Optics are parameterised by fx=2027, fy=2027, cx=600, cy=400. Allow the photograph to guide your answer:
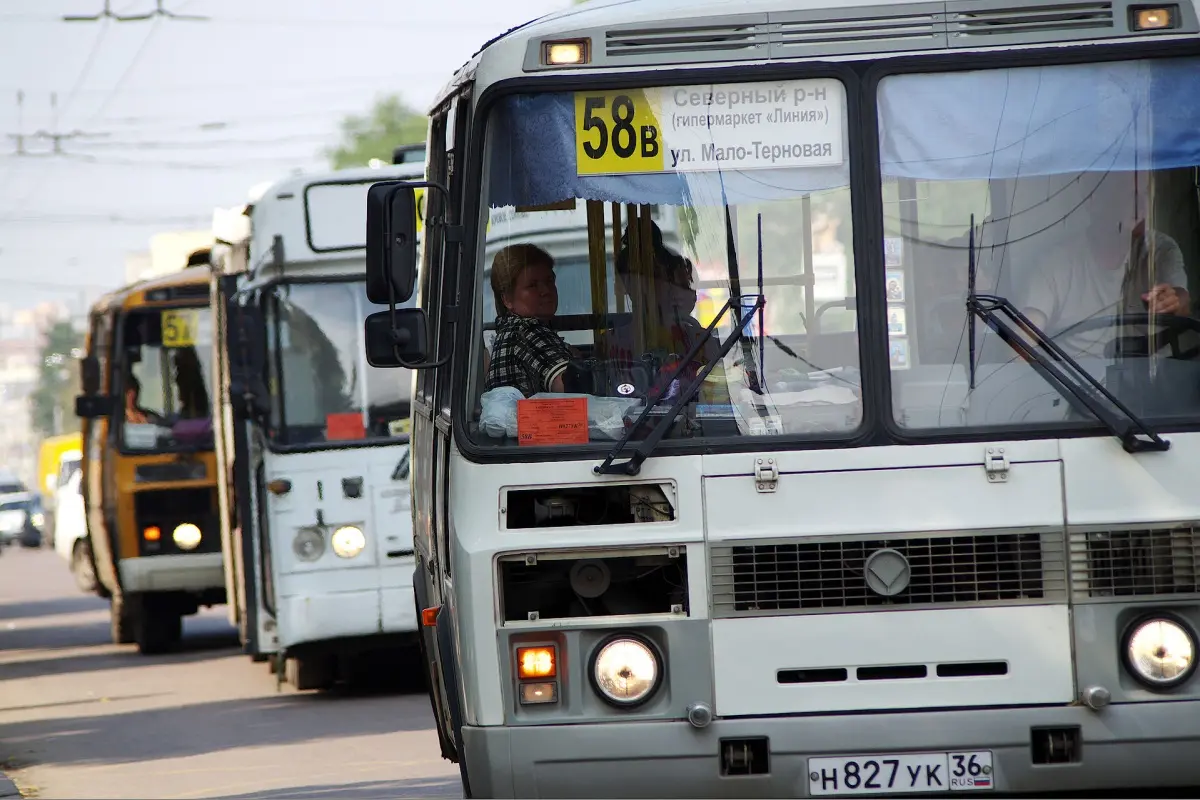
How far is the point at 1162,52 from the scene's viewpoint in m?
5.73

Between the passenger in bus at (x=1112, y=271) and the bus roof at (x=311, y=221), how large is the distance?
7413 millimetres

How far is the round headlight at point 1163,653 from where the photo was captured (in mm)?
5551

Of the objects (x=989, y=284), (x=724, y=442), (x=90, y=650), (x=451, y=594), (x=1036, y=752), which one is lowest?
(x=90, y=650)

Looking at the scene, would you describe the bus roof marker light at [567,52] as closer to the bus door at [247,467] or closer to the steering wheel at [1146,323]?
the steering wheel at [1146,323]

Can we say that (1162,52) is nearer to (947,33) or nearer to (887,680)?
(947,33)

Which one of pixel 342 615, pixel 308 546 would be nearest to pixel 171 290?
pixel 308 546

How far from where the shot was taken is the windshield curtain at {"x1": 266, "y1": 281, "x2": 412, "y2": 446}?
42.4ft

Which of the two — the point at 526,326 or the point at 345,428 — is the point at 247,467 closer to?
the point at 345,428

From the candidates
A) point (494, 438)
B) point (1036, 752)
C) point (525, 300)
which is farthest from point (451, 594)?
point (1036, 752)

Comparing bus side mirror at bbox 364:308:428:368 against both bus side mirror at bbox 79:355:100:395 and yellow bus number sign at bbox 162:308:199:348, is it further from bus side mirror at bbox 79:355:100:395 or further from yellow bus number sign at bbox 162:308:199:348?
bus side mirror at bbox 79:355:100:395

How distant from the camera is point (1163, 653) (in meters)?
5.56

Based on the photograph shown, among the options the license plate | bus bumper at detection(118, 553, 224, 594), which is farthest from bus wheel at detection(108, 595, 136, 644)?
the license plate

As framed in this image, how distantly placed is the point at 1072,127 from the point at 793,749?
192 cm

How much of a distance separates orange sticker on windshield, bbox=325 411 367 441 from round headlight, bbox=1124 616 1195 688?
7.95 metres
